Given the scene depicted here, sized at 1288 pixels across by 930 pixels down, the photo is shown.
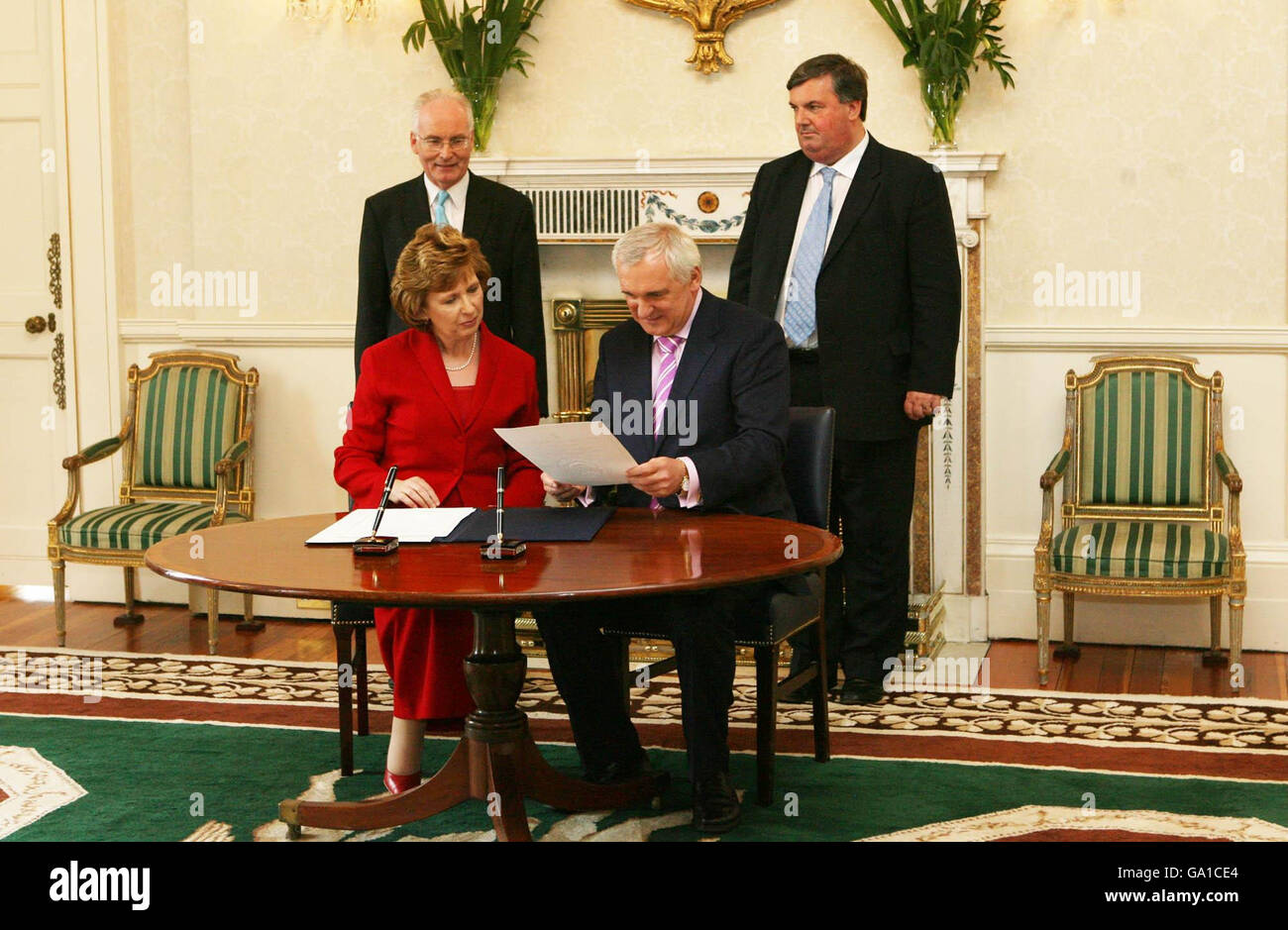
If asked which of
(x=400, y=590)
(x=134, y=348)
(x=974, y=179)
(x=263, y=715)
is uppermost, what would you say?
(x=974, y=179)

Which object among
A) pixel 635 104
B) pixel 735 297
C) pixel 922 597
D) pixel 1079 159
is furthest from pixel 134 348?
pixel 1079 159

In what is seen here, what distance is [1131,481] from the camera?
5230 millimetres

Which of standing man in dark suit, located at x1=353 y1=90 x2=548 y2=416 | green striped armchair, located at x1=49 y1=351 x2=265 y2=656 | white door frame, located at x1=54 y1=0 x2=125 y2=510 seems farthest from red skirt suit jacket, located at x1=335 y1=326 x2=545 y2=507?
white door frame, located at x1=54 y1=0 x2=125 y2=510

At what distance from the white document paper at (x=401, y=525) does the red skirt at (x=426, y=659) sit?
0.28m

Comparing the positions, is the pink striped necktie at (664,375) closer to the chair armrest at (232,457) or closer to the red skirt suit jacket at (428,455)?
the red skirt suit jacket at (428,455)

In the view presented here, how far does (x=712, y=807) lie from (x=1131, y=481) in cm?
250

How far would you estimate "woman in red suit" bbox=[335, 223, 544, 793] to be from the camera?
351 centimetres

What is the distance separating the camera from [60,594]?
5.50 meters

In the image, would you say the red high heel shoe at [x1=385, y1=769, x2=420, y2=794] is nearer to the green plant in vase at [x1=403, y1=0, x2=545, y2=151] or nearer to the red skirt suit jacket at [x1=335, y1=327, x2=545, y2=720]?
the red skirt suit jacket at [x1=335, y1=327, x2=545, y2=720]

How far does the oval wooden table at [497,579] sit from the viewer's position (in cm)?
265

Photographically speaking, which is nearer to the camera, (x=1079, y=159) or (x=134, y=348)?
(x=1079, y=159)

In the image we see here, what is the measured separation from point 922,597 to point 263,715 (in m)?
2.25

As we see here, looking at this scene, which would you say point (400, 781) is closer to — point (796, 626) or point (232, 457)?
point (796, 626)

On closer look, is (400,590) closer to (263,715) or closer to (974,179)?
(263,715)
